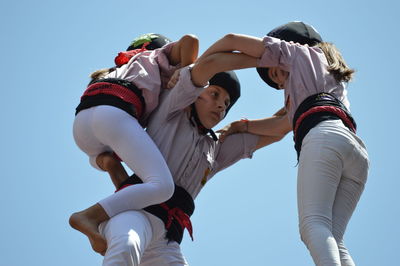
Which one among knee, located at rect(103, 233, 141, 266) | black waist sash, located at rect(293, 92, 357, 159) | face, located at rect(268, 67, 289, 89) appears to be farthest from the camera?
face, located at rect(268, 67, 289, 89)

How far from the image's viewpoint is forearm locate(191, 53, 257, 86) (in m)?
4.60

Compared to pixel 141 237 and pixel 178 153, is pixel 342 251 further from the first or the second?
pixel 178 153

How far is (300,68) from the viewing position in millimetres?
4363

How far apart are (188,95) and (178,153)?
0.43 m

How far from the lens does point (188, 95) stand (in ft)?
15.7

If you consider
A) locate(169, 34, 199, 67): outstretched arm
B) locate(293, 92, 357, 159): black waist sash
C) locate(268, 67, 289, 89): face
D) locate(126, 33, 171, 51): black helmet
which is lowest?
locate(293, 92, 357, 159): black waist sash

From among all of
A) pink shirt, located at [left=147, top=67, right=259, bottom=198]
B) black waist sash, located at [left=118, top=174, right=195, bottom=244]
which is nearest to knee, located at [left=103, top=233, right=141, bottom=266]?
black waist sash, located at [left=118, top=174, right=195, bottom=244]

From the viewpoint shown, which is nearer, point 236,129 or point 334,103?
point 334,103

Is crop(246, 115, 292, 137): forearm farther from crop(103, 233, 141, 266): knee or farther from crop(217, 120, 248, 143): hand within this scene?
crop(103, 233, 141, 266): knee

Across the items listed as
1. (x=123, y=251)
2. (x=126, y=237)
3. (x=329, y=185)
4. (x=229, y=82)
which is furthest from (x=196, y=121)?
(x=329, y=185)

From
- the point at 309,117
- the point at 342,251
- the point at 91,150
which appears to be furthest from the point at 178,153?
the point at 342,251

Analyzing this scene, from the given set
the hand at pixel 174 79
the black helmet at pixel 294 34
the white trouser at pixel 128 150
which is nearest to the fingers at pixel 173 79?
the hand at pixel 174 79

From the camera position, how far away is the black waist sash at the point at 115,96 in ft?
15.3

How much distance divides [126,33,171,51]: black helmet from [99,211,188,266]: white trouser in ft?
4.73
